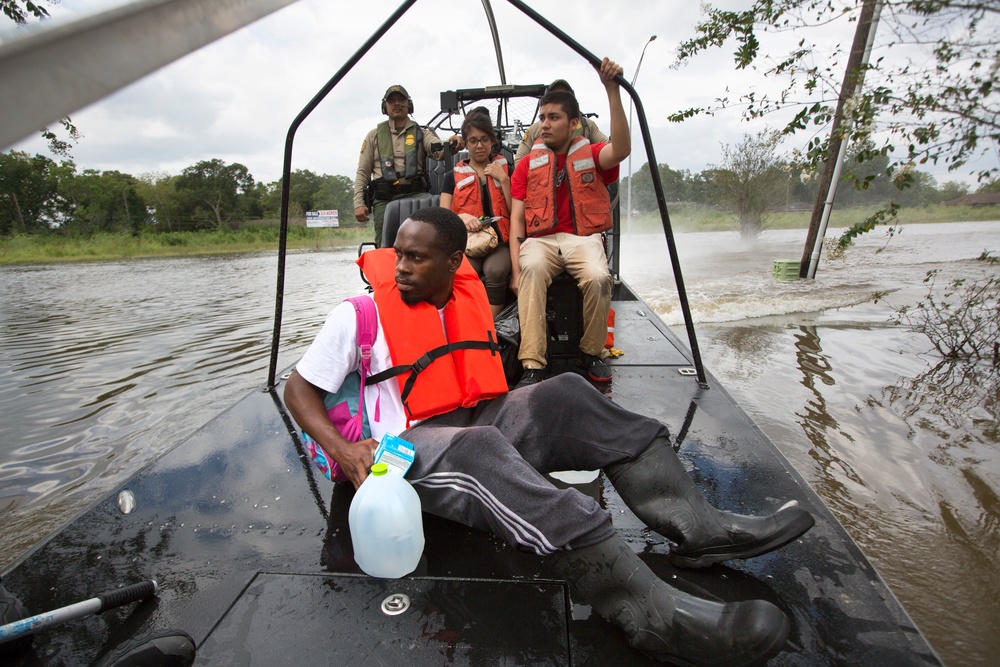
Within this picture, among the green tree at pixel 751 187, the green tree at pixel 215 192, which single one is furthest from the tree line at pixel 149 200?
the green tree at pixel 751 187

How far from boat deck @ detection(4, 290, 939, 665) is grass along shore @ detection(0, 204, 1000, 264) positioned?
80.9 feet

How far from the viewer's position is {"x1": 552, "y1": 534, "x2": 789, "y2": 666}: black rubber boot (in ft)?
4.38

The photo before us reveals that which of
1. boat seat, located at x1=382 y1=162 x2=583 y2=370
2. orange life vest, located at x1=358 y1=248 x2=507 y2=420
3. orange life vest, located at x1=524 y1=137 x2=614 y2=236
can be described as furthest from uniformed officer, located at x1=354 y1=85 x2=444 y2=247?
orange life vest, located at x1=358 y1=248 x2=507 y2=420

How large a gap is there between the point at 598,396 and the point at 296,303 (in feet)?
33.0

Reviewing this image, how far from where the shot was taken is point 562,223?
390cm

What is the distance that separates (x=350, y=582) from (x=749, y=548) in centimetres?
130

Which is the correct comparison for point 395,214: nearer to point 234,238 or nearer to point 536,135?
point 536,135

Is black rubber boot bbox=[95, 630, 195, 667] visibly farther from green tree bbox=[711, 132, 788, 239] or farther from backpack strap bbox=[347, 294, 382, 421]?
green tree bbox=[711, 132, 788, 239]

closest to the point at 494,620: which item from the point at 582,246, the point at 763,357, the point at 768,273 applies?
the point at 582,246

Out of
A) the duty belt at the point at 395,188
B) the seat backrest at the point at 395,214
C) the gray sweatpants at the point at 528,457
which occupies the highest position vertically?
the duty belt at the point at 395,188

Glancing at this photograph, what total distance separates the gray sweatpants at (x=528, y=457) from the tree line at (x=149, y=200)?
77.4 ft

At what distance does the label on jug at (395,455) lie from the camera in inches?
68.4

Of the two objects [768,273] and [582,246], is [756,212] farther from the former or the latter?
[582,246]

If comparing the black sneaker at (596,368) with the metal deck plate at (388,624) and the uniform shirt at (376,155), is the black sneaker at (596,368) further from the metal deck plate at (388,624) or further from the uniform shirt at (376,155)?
the uniform shirt at (376,155)
